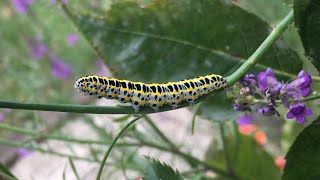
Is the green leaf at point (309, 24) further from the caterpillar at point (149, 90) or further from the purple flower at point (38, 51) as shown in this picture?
the purple flower at point (38, 51)

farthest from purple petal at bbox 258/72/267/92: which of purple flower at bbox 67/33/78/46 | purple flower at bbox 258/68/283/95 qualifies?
purple flower at bbox 67/33/78/46

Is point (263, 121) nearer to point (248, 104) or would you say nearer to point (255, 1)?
point (255, 1)

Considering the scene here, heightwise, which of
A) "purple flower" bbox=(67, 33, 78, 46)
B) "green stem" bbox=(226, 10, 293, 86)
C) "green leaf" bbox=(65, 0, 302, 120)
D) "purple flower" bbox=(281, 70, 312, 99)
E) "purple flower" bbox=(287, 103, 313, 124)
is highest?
"purple flower" bbox=(67, 33, 78, 46)

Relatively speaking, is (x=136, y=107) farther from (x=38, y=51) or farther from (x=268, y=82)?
(x=38, y=51)

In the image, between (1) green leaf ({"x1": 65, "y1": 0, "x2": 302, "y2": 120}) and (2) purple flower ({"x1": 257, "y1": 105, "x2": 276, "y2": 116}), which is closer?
(2) purple flower ({"x1": 257, "y1": 105, "x2": 276, "y2": 116})

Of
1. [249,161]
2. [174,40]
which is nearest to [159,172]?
[174,40]

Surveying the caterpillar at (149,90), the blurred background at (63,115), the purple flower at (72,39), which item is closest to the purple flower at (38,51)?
the blurred background at (63,115)

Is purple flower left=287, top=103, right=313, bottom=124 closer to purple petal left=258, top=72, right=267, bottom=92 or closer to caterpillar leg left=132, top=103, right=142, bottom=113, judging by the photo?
purple petal left=258, top=72, right=267, bottom=92
